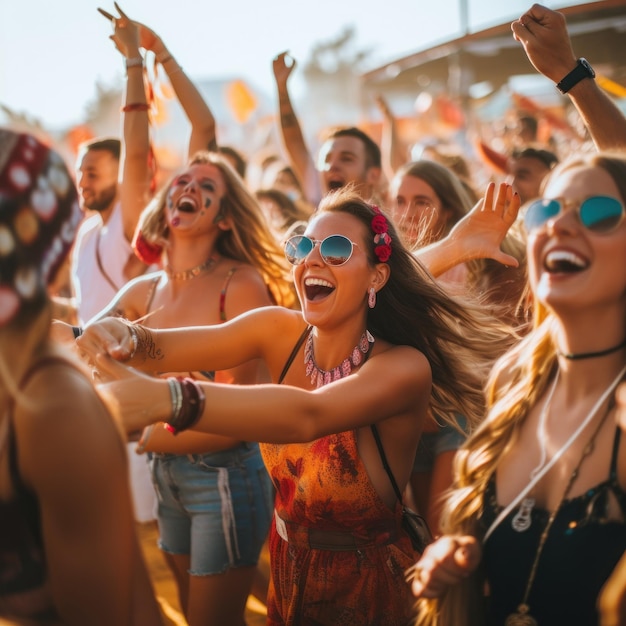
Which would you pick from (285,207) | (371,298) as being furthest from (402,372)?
(285,207)

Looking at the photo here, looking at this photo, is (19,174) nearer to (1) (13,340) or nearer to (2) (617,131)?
(1) (13,340)

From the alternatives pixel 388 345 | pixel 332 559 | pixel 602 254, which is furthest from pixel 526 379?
pixel 332 559

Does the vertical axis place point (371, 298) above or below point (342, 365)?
above

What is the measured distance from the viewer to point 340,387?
222 cm

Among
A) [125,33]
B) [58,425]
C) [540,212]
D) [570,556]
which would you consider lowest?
[570,556]

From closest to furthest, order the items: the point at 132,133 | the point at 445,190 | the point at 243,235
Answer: the point at 243,235 < the point at 132,133 < the point at 445,190

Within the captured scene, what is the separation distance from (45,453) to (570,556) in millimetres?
1106

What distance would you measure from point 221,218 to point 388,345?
55.4 inches

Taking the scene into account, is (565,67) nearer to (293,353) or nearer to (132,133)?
(293,353)

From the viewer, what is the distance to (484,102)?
20344 millimetres

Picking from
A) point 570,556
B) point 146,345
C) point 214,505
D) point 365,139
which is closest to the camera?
point 570,556

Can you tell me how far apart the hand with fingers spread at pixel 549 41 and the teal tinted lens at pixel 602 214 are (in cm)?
119

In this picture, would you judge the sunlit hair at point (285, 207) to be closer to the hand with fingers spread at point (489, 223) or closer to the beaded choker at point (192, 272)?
the beaded choker at point (192, 272)

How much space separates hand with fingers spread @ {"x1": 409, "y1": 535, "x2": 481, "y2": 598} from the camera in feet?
5.97
